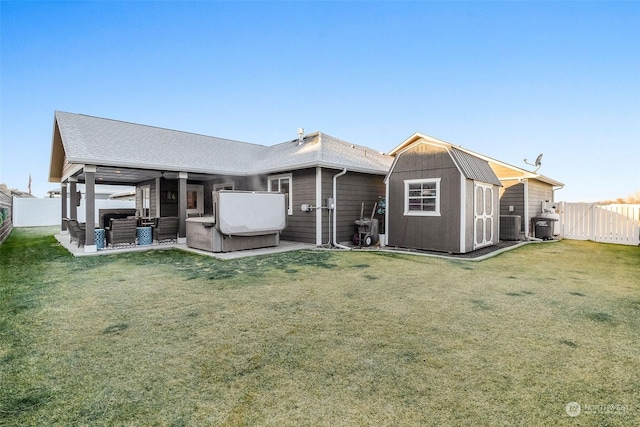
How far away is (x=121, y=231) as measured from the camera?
377 inches

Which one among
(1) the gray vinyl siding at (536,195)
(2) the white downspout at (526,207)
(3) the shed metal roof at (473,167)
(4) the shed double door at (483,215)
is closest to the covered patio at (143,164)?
(3) the shed metal roof at (473,167)

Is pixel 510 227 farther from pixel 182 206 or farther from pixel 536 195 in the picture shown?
pixel 182 206

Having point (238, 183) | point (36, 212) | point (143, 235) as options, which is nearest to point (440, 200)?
point (238, 183)

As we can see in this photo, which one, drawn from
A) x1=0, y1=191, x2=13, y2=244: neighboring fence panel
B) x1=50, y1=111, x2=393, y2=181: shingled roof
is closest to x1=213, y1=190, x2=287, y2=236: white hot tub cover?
x1=50, y1=111, x2=393, y2=181: shingled roof

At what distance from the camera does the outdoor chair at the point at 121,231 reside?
30.9 ft

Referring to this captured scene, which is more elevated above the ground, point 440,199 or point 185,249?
point 440,199

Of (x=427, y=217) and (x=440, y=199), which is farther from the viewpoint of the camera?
(x=427, y=217)

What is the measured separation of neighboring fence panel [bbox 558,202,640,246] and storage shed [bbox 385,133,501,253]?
498 cm

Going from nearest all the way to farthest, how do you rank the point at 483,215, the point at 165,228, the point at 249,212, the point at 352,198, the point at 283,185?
1. the point at 249,212
2. the point at 483,215
3. the point at 165,228
4. the point at 352,198
5. the point at 283,185

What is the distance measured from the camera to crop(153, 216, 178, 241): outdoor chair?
1038cm

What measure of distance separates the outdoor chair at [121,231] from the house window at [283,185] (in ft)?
15.3

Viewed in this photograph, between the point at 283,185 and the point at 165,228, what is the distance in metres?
4.20


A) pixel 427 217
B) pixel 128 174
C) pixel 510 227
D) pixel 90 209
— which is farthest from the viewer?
pixel 128 174

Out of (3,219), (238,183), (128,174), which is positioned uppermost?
(128,174)
